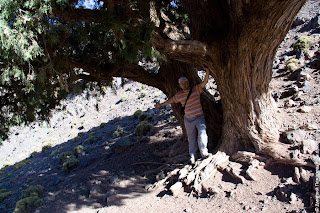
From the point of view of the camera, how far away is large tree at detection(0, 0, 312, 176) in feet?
11.8

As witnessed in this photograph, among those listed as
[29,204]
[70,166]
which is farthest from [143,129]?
[29,204]

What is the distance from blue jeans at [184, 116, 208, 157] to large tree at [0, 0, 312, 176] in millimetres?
359

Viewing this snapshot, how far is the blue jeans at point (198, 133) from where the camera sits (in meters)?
4.78

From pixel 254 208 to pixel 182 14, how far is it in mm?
5076

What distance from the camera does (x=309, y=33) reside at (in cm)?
1205

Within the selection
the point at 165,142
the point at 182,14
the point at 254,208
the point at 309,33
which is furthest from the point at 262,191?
the point at 309,33

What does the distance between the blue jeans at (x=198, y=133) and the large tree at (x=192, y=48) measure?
359 millimetres

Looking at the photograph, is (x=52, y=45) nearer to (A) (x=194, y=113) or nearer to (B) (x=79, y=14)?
(B) (x=79, y=14)

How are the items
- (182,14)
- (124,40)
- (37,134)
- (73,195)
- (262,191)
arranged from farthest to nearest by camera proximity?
(37,134), (182,14), (73,195), (124,40), (262,191)

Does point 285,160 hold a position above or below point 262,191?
above

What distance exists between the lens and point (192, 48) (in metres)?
4.32

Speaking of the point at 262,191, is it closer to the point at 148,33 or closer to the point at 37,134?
the point at 148,33

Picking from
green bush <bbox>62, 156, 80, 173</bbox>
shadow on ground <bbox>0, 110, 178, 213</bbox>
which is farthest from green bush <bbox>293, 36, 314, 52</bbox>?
green bush <bbox>62, 156, 80, 173</bbox>

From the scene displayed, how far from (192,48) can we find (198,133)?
1.57m
